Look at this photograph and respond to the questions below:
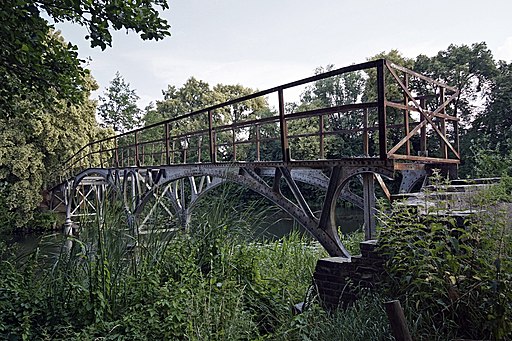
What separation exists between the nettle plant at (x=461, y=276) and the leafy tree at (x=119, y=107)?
99.7 feet

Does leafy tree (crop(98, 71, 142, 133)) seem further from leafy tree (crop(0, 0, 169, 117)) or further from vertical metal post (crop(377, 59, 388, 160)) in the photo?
vertical metal post (crop(377, 59, 388, 160))

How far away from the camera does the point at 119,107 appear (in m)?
32.3

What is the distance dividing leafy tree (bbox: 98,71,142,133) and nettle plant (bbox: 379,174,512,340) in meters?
30.4

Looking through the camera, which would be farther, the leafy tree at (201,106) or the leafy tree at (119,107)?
the leafy tree at (119,107)

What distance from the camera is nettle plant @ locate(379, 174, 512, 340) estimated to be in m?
2.29

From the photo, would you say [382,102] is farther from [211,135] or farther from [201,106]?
[201,106]

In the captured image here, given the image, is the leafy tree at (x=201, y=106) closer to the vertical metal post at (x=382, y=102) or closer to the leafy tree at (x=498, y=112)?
the leafy tree at (x=498, y=112)

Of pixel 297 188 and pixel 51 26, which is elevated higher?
pixel 51 26

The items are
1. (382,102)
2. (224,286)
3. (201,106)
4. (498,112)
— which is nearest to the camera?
(224,286)

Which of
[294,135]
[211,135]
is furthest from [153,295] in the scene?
[294,135]

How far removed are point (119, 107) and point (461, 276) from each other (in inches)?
1277

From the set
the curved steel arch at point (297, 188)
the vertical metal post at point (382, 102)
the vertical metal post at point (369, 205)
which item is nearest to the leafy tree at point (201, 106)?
the curved steel arch at point (297, 188)

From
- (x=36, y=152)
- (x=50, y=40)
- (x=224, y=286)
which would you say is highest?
(x=50, y=40)

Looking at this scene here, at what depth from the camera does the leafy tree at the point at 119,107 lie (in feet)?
104
